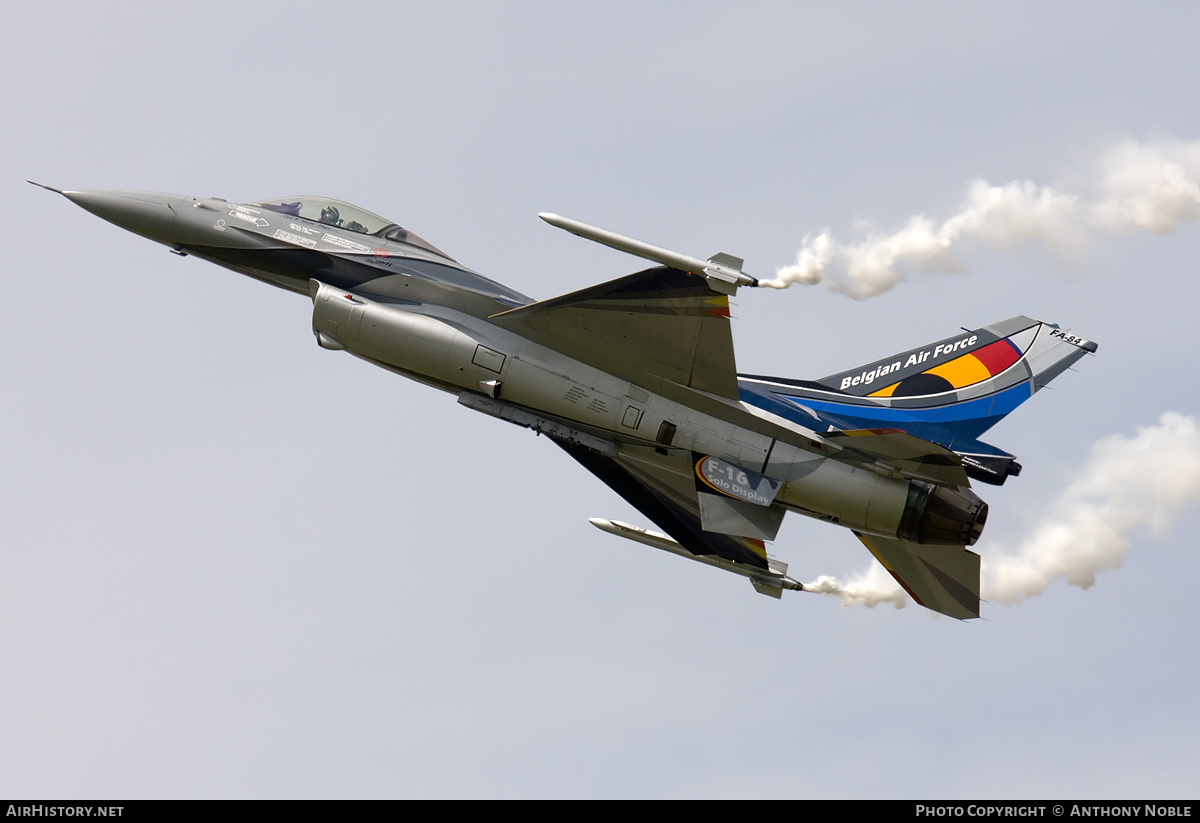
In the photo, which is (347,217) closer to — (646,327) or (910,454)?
(646,327)

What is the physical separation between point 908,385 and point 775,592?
3856 millimetres

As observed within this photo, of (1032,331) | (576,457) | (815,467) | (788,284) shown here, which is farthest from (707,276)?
(1032,331)

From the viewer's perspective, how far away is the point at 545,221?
15031mm

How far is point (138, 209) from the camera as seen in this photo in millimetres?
17953

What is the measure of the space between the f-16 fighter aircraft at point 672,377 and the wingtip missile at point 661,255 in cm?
3

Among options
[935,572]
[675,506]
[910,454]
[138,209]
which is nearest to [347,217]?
[138,209]

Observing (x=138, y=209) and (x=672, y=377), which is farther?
(x=138, y=209)

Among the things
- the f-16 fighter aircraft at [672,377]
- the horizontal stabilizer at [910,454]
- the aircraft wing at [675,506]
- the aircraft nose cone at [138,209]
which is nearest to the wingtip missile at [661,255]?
the f-16 fighter aircraft at [672,377]

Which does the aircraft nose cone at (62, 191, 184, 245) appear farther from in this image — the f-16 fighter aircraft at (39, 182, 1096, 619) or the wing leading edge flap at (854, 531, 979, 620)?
the wing leading edge flap at (854, 531, 979, 620)

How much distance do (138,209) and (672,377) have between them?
27.1 ft

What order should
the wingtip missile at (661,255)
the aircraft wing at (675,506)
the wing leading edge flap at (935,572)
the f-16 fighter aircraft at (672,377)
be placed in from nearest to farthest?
the wingtip missile at (661,255) → the f-16 fighter aircraft at (672,377) → the wing leading edge flap at (935,572) → the aircraft wing at (675,506)

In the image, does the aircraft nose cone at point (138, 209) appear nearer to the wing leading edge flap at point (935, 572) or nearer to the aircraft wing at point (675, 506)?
the aircraft wing at point (675, 506)

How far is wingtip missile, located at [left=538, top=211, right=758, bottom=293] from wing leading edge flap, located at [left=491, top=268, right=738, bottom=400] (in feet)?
2.76

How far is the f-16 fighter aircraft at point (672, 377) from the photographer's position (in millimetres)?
16234
